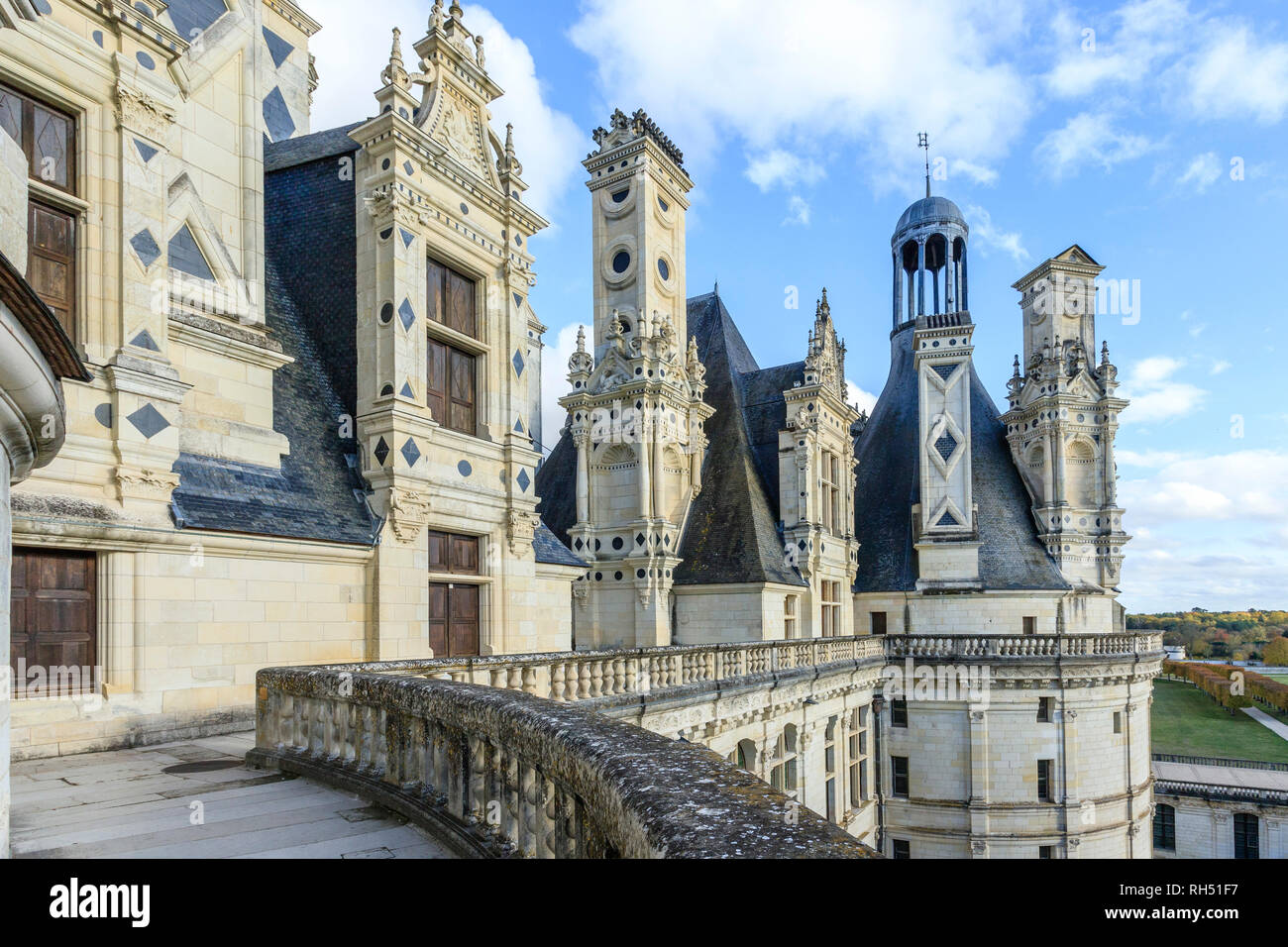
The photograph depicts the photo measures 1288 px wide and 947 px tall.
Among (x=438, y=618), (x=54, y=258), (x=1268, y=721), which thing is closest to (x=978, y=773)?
(x=438, y=618)

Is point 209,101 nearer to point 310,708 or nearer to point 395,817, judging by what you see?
point 310,708

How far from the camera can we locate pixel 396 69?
13.8 m

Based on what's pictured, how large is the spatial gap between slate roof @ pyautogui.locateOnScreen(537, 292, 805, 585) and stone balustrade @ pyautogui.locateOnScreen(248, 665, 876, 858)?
17.5m

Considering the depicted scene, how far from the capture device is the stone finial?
45.1ft

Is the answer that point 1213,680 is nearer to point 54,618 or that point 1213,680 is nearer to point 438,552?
point 438,552

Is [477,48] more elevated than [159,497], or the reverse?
[477,48]

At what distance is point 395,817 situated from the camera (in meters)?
5.38

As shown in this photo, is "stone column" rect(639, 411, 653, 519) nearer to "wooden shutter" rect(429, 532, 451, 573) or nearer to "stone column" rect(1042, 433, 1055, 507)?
"wooden shutter" rect(429, 532, 451, 573)

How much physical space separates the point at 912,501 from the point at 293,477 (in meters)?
26.4
